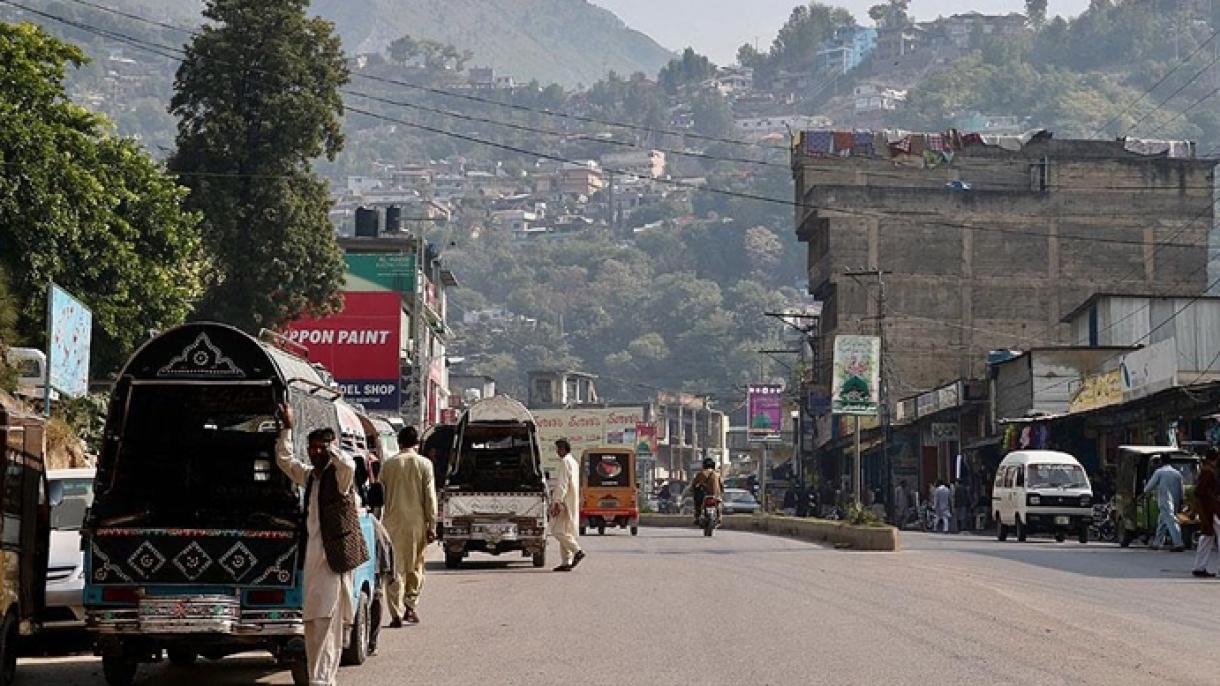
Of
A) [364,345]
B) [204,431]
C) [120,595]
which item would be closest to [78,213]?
[204,431]

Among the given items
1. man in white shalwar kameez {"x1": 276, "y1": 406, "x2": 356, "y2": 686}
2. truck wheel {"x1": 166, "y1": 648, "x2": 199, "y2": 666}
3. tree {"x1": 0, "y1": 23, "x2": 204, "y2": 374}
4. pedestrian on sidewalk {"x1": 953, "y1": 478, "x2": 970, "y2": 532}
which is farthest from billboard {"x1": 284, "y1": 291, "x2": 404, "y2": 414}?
man in white shalwar kameez {"x1": 276, "y1": 406, "x2": 356, "y2": 686}

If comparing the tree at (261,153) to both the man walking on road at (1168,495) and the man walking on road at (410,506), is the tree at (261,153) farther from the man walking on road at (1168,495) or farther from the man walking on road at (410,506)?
the man walking on road at (410,506)

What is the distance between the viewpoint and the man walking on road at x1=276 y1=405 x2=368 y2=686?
40.3ft

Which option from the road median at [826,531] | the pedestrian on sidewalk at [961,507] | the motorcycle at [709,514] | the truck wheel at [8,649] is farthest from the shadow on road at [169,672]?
the pedestrian on sidewalk at [961,507]

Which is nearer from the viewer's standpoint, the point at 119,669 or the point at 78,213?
the point at 119,669

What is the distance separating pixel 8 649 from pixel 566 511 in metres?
14.6

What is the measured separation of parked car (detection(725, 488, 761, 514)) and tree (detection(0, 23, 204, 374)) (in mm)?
35629

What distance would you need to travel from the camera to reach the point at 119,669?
12844 mm

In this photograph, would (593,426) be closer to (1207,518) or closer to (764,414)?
(764,414)

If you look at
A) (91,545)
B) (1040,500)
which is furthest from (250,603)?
(1040,500)

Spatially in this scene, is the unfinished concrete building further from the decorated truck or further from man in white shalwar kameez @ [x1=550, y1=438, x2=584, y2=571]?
the decorated truck

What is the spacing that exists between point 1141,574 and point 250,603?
A: 16.0 metres

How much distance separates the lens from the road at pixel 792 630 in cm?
1358

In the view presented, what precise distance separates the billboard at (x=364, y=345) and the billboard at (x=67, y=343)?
145 feet
